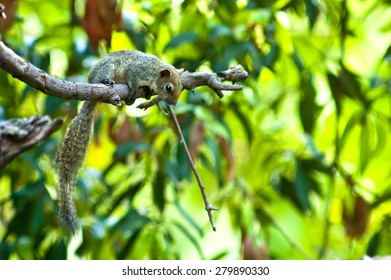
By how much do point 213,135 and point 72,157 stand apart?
131 cm

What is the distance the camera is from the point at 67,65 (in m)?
3.32

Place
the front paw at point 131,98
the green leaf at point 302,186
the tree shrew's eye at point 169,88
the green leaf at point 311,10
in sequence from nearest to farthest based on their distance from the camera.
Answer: the front paw at point 131,98, the tree shrew's eye at point 169,88, the green leaf at point 311,10, the green leaf at point 302,186

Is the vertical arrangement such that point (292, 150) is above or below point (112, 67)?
below

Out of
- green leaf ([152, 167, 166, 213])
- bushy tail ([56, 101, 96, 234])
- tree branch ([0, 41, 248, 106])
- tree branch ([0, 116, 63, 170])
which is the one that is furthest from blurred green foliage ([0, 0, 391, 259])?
tree branch ([0, 41, 248, 106])

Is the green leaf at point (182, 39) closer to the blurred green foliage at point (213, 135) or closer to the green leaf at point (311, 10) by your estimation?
the blurred green foliage at point (213, 135)

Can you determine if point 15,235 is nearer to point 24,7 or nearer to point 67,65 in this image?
point 67,65

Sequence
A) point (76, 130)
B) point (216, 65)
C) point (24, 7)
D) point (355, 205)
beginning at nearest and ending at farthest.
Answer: point (76, 130) → point (216, 65) → point (355, 205) → point (24, 7)

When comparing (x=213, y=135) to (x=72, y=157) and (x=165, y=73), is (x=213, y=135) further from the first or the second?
(x=72, y=157)

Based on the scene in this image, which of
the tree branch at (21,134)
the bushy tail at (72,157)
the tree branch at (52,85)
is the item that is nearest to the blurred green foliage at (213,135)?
the tree branch at (21,134)

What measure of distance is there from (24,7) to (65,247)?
116cm

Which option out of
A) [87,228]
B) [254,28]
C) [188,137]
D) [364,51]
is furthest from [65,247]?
[364,51]

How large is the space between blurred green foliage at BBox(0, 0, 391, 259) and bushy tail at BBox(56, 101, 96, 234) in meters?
0.94

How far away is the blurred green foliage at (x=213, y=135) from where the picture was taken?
3043 mm

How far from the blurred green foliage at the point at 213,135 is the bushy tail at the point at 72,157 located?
941mm
